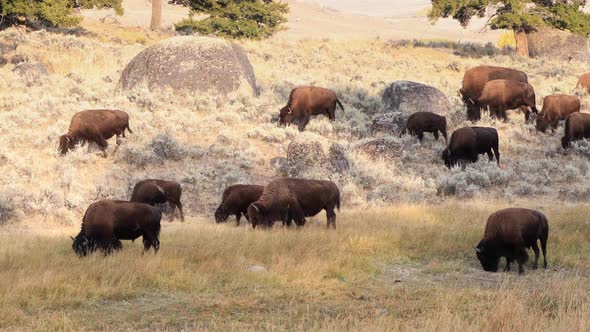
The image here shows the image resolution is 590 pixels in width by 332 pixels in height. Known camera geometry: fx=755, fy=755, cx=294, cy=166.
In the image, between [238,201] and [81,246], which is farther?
[238,201]

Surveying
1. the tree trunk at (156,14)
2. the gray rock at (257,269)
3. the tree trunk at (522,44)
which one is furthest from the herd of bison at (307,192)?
the tree trunk at (156,14)

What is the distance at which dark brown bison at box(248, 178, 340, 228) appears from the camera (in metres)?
13.5

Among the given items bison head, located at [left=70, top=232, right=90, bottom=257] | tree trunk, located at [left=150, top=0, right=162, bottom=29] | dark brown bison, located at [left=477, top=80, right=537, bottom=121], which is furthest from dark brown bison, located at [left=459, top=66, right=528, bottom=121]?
tree trunk, located at [left=150, top=0, right=162, bottom=29]

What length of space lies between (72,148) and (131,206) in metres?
8.92

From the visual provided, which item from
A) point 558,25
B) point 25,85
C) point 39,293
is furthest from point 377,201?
point 558,25

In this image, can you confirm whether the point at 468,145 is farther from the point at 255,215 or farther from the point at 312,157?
the point at 255,215

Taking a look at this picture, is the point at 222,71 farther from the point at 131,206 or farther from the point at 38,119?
the point at 131,206

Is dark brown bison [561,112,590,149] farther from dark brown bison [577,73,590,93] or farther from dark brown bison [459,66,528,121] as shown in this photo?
dark brown bison [577,73,590,93]

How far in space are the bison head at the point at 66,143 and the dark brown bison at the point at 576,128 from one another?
1415 centimetres

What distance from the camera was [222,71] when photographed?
86.4 feet

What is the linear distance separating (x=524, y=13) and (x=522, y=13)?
10 cm

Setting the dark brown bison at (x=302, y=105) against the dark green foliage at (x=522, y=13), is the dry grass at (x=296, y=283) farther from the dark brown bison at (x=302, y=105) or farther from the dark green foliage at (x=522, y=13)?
the dark green foliage at (x=522, y=13)

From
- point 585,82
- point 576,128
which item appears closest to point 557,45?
point 585,82

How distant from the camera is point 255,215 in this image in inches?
529
